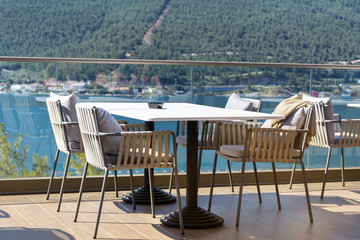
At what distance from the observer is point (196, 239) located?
3.16 m

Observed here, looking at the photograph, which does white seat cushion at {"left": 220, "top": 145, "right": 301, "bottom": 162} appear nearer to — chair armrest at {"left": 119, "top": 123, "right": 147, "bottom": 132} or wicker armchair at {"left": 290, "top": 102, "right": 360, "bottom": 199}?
chair armrest at {"left": 119, "top": 123, "right": 147, "bottom": 132}

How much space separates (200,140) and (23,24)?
25439 millimetres

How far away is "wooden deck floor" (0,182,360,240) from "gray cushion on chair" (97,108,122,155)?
0.51m

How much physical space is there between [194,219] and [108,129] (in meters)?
0.80

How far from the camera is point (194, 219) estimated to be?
3447 mm

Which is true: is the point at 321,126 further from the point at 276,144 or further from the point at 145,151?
the point at 145,151

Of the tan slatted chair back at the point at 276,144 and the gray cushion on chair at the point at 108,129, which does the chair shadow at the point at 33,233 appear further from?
the tan slatted chair back at the point at 276,144

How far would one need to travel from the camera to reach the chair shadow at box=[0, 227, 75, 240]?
10.5ft

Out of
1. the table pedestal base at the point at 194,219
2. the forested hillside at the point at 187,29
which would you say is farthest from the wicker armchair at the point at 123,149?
the forested hillside at the point at 187,29

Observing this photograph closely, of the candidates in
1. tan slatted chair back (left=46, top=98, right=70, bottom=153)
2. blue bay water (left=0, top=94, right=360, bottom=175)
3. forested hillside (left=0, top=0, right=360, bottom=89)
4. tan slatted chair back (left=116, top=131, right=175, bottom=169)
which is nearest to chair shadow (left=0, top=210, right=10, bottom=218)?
tan slatted chair back (left=46, top=98, right=70, bottom=153)

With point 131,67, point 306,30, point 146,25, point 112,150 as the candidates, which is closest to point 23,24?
point 146,25

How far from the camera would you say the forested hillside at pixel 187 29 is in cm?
2753

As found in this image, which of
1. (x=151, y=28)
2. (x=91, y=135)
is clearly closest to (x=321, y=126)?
(x=91, y=135)

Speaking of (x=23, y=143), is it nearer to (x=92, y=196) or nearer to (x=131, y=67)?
(x=92, y=196)
